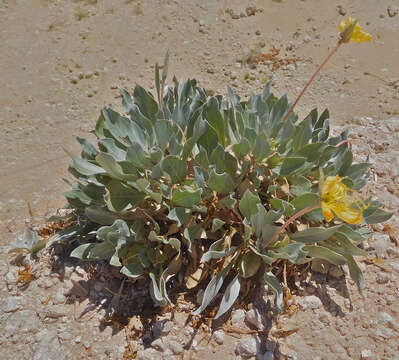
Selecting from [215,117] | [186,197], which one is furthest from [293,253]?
[215,117]

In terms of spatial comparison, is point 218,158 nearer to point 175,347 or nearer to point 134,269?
point 134,269

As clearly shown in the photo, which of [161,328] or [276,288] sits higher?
[276,288]

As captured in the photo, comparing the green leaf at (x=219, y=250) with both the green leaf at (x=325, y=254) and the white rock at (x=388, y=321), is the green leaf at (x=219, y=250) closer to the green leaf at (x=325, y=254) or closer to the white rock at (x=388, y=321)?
the green leaf at (x=325, y=254)

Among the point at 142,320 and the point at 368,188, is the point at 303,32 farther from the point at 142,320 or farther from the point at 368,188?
the point at 142,320

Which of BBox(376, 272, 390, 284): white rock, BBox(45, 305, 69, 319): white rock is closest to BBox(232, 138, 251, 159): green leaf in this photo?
BBox(376, 272, 390, 284): white rock

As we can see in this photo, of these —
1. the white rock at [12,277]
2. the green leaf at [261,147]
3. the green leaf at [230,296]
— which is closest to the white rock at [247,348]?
the green leaf at [230,296]

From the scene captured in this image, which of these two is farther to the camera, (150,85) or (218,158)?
(150,85)

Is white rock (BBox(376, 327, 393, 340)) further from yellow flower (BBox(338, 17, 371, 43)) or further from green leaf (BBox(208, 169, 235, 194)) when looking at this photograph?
yellow flower (BBox(338, 17, 371, 43))

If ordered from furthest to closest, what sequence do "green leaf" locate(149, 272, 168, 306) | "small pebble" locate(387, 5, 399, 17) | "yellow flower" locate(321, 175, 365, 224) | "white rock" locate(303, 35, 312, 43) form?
"small pebble" locate(387, 5, 399, 17) → "white rock" locate(303, 35, 312, 43) → "green leaf" locate(149, 272, 168, 306) → "yellow flower" locate(321, 175, 365, 224)
